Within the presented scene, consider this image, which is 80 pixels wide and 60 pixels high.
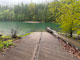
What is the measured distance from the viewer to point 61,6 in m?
8.47

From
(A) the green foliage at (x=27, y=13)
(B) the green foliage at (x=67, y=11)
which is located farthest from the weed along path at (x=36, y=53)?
(A) the green foliage at (x=27, y=13)

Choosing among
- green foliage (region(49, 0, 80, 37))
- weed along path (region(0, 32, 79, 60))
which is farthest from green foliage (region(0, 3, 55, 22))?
weed along path (region(0, 32, 79, 60))

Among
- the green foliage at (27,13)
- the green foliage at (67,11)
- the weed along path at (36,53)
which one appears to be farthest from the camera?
the green foliage at (27,13)

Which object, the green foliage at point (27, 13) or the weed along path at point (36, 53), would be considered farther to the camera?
the green foliage at point (27, 13)

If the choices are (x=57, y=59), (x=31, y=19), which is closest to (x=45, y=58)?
(x=57, y=59)

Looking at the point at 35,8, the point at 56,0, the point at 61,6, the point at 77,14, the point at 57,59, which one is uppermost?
the point at 35,8

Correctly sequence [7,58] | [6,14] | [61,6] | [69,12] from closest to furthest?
1. [7,58]
2. [69,12]
3. [61,6]
4. [6,14]

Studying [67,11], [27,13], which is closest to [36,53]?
[67,11]

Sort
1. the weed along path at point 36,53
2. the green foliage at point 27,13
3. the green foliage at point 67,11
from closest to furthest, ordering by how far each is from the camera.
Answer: the weed along path at point 36,53 < the green foliage at point 67,11 < the green foliage at point 27,13

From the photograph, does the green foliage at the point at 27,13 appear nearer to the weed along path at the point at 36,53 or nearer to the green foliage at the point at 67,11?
the green foliage at the point at 67,11

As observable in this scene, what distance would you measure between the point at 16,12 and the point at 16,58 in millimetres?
70019

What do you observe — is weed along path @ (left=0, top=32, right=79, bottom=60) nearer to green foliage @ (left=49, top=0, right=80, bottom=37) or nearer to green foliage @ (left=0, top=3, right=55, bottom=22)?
green foliage @ (left=49, top=0, right=80, bottom=37)

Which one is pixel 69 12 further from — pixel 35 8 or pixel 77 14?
pixel 35 8

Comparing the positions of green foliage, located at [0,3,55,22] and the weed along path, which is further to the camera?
green foliage, located at [0,3,55,22]
